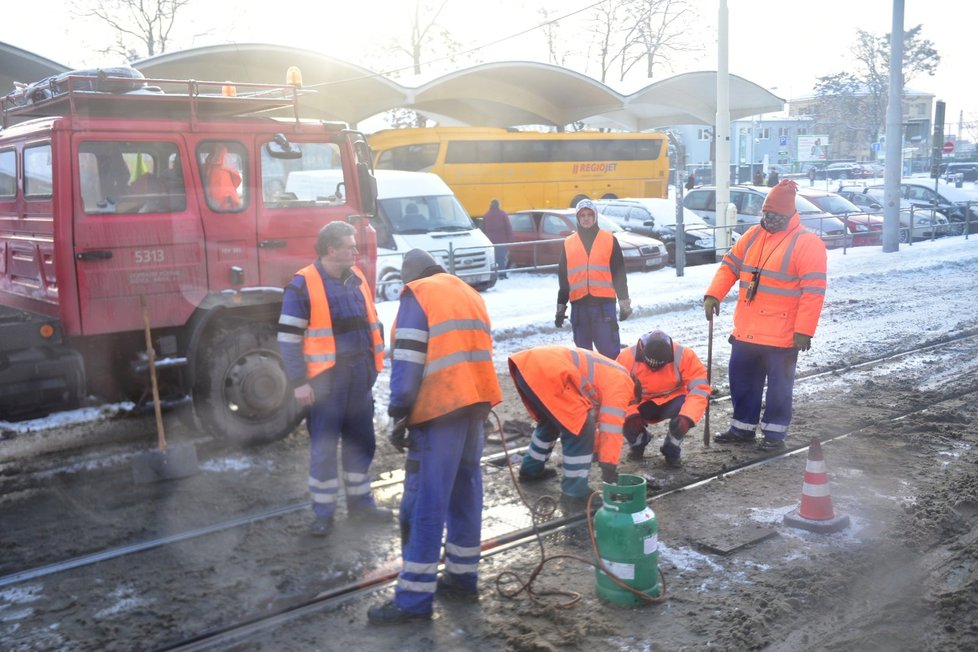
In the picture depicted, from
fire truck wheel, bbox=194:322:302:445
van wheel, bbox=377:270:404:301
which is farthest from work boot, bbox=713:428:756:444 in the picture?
van wheel, bbox=377:270:404:301

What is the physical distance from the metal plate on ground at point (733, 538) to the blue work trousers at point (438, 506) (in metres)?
1.42

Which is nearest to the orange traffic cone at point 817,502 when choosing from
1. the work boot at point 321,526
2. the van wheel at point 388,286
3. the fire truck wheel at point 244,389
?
the work boot at point 321,526

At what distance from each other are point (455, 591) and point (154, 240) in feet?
12.7

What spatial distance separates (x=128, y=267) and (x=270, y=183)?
133 centimetres

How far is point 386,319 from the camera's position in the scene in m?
12.8

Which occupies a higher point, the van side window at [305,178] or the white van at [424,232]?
the van side window at [305,178]

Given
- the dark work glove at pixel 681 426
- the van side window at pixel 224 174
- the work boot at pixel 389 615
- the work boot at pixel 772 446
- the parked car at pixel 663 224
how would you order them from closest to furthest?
the work boot at pixel 389 615, the dark work glove at pixel 681 426, the work boot at pixel 772 446, the van side window at pixel 224 174, the parked car at pixel 663 224

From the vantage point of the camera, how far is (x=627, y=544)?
15.1 ft

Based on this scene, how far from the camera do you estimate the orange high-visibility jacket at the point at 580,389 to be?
5.76 meters

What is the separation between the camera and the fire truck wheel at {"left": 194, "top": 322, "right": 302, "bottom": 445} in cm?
726

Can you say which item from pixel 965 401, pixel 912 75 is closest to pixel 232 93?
pixel 965 401

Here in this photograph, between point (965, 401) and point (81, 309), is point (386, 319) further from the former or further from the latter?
point (965, 401)

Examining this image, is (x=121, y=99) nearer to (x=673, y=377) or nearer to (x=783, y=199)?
(x=673, y=377)

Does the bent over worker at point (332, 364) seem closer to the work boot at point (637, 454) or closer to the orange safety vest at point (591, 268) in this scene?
the work boot at point (637, 454)
